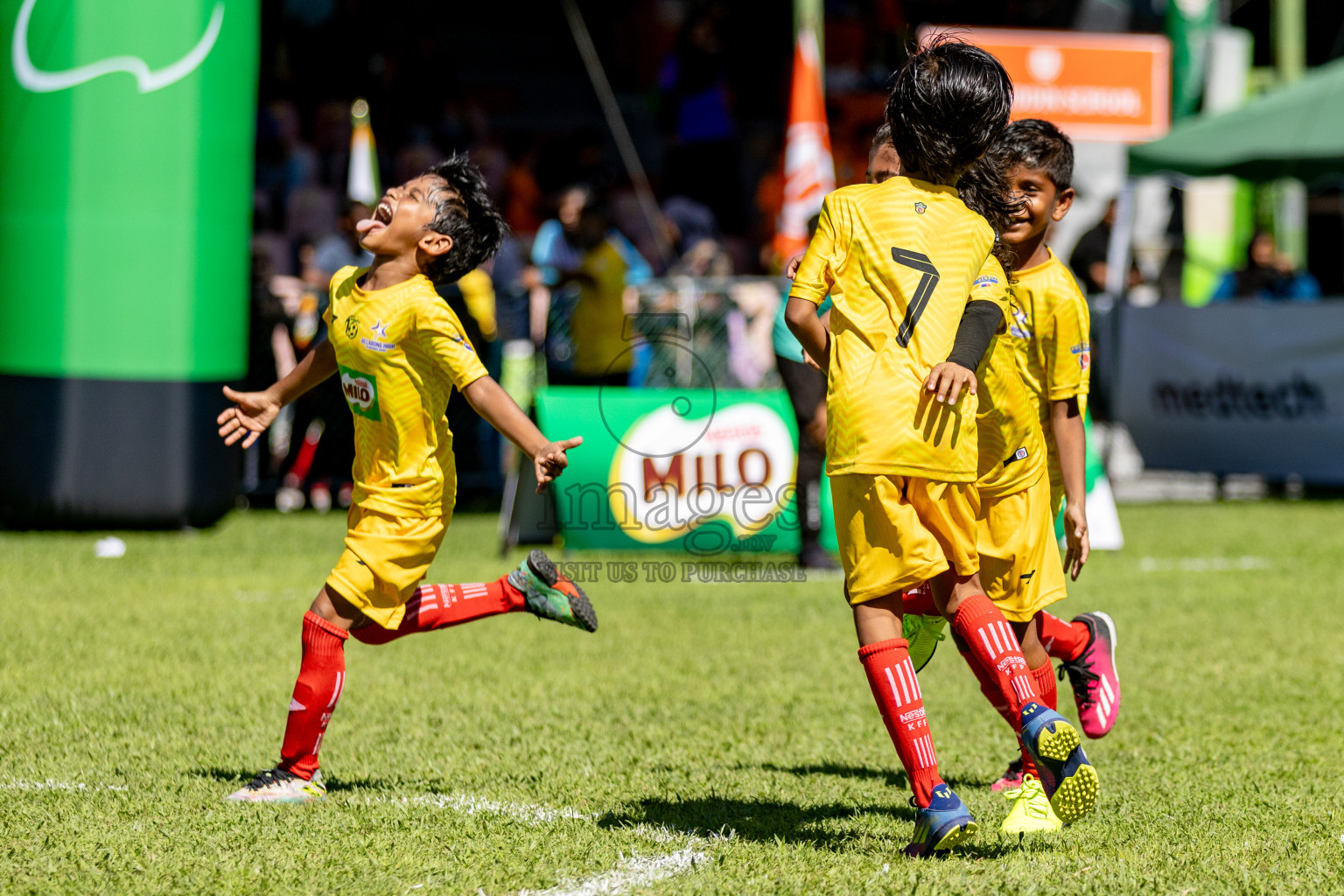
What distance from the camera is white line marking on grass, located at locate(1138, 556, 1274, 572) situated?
9.30 meters

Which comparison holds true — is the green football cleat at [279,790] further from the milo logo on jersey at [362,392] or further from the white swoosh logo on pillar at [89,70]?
the white swoosh logo on pillar at [89,70]

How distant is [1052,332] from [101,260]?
24.1 feet

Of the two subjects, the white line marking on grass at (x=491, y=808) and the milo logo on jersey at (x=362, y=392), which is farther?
the milo logo on jersey at (x=362, y=392)

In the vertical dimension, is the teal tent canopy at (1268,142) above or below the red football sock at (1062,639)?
above

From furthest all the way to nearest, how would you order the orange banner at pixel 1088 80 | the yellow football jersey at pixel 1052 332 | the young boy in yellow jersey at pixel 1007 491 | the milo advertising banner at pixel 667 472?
the orange banner at pixel 1088 80 → the milo advertising banner at pixel 667 472 → the yellow football jersey at pixel 1052 332 → the young boy in yellow jersey at pixel 1007 491

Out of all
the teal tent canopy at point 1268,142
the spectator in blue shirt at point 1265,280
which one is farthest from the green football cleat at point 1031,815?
the spectator in blue shirt at point 1265,280

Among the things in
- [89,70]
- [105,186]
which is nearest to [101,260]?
[105,186]

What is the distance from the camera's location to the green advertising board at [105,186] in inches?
396

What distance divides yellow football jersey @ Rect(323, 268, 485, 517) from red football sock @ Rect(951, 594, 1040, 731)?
1462mm

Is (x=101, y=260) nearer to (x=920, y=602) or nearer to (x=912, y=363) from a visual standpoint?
(x=920, y=602)

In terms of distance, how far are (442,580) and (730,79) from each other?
37.8 feet

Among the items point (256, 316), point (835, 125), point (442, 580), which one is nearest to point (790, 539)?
point (442, 580)

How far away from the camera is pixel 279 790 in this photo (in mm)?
4363

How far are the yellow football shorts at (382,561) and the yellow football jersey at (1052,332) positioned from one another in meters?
1.73
